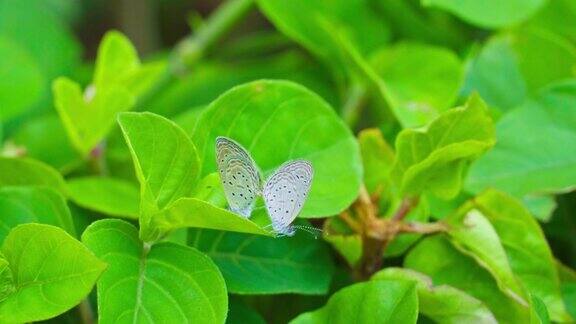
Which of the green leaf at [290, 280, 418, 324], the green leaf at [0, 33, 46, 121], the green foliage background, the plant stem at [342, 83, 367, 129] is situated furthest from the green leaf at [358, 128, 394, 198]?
the green leaf at [0, 33, 46, 121]

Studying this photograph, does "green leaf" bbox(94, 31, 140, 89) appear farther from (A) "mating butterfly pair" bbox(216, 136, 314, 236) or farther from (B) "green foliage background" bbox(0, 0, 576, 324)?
(A) "mating butterfly pair" bbox(216, 136, 314, 236)

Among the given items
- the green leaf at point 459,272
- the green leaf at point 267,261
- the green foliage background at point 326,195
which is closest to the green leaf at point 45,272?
the green foliage background at point 326,195

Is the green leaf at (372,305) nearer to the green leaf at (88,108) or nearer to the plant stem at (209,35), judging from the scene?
the green leaf at (88,108)

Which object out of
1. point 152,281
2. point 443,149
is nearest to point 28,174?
point 152,281

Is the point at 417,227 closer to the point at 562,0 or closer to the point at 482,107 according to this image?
the point at 482,107

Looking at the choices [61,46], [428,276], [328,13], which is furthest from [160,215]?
[61,46]

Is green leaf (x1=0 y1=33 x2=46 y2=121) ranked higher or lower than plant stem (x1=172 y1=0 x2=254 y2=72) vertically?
higher
